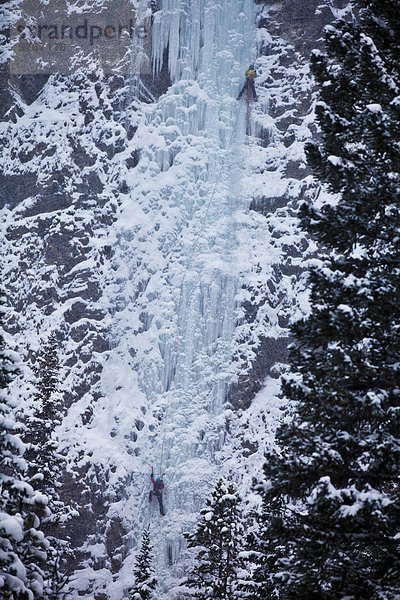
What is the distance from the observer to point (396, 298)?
21.9ft

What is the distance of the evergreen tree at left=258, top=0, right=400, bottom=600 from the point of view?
6.29 meters

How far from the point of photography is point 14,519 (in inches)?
283

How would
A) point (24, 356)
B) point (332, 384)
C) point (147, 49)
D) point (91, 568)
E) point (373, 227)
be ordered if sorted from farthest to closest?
1. point (147, 49)
2. point (24, 356)
3. point (91, 568)
4. point (373, 227)
5. point (332, 384)

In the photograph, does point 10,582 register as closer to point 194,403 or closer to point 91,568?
point 91,568

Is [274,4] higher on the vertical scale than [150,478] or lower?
higher

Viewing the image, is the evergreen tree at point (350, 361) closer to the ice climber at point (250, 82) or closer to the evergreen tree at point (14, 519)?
the evergreen tree at point (14, 519)

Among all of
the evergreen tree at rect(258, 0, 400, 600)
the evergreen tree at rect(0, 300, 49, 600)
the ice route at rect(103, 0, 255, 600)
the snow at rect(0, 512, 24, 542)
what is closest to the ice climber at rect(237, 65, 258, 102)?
the ice route at rect(103, 0, 255, 600)

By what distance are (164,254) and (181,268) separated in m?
1.44

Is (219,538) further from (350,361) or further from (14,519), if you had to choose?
(350,361)

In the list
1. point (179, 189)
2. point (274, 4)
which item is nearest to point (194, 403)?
point (179, 189)

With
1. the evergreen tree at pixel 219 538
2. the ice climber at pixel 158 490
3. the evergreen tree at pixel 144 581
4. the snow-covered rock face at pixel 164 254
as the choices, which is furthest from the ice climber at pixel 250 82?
the evergreen tree at pixel 144 581

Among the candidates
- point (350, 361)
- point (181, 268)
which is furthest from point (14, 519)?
point (181, 268)

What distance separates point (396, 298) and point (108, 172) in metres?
34.1

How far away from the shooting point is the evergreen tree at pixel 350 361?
20.6ft
